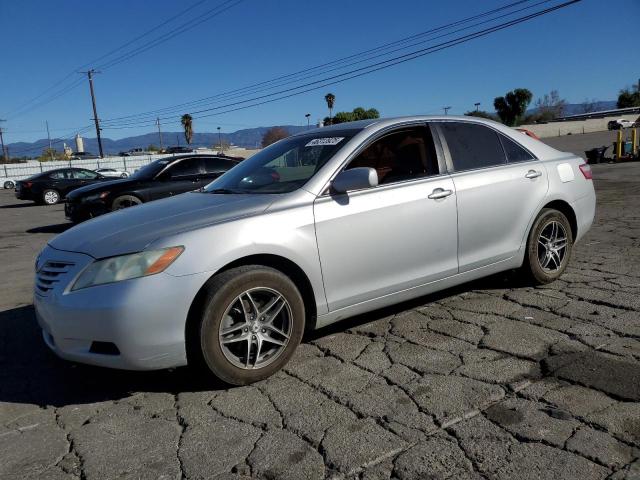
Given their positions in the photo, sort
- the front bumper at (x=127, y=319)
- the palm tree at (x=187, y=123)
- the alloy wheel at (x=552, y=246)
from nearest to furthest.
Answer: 1. the front bumper at (x=127, y=319)
2. the alloy wheel at (x=552, y=246)
3. the palm tree at (x=187, y=123)

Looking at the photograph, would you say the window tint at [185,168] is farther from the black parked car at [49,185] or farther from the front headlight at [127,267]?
the black parked car at [49,185]

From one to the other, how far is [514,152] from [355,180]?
76.9 inches

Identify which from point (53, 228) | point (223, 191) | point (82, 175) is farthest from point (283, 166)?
point (82, 175)

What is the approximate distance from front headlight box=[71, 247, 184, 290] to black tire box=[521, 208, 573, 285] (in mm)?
3135

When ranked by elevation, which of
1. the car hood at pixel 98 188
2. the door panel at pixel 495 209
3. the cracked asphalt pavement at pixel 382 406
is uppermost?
the car hood at pixel 98 188

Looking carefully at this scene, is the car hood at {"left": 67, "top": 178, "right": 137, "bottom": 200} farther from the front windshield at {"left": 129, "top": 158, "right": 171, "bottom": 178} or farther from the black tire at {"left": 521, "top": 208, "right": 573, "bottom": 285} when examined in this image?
the black tire at {"left": 521, "top": 208, "right": 573, "bottom": 285}

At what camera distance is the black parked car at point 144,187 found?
33.1 ft

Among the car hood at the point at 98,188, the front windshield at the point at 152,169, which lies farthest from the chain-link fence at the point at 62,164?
the front windshield at the point at 152,169

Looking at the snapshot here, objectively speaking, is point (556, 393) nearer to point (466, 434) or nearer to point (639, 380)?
point (639, 380)

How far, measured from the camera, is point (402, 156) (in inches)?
159

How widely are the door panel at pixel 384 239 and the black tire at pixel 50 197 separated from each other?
64.3 ft

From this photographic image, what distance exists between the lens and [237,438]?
2.64m

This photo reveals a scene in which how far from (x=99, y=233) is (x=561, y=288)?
12.9ft

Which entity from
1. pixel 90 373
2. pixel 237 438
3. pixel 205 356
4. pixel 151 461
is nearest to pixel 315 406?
pixel 237 438
